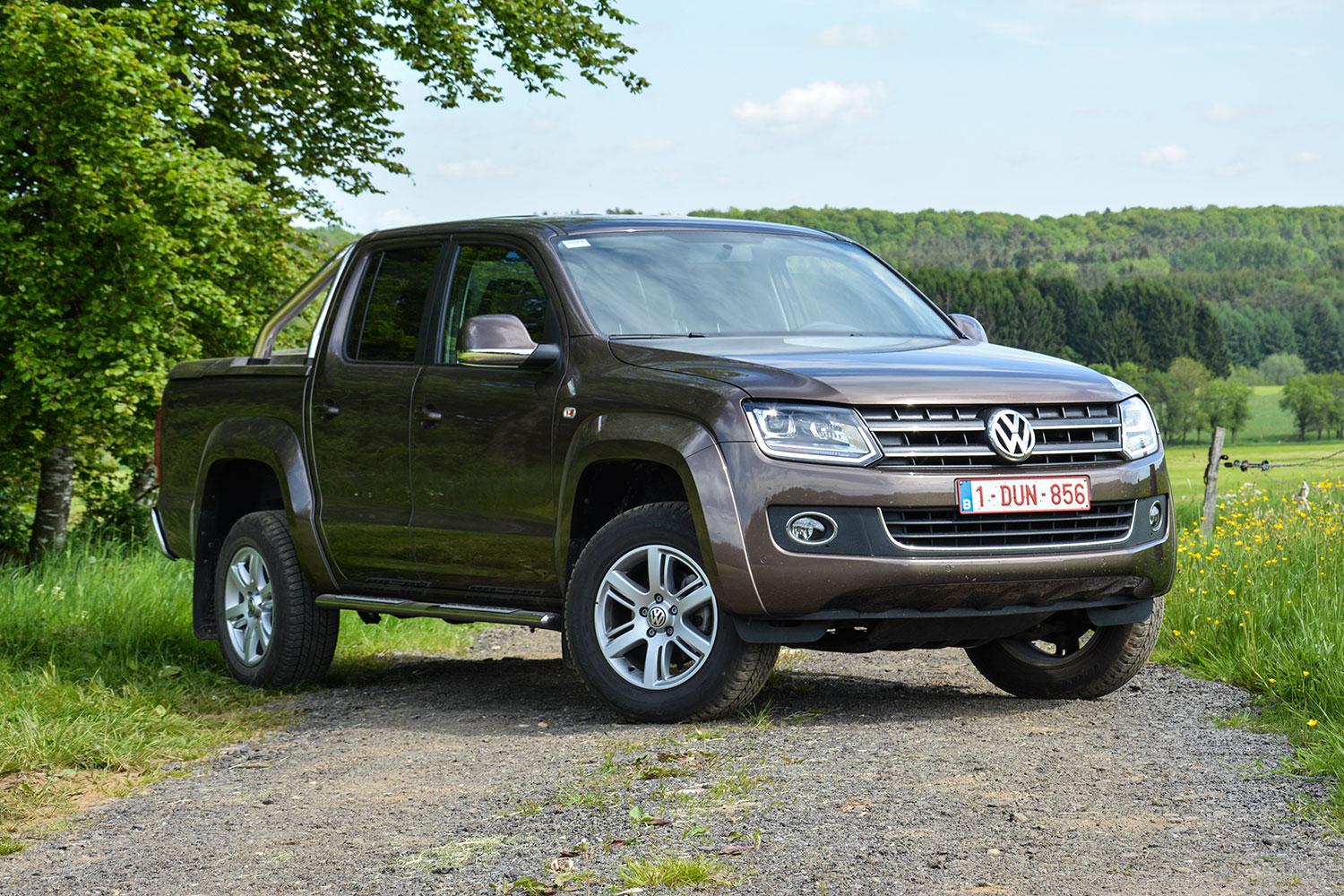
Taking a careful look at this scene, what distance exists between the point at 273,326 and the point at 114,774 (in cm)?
291

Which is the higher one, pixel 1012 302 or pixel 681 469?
pixel 1012 302

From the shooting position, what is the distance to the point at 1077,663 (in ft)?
21.8

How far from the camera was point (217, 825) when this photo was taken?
4.98m

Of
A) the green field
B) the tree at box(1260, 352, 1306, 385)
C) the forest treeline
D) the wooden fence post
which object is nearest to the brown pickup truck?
the wooden fence post

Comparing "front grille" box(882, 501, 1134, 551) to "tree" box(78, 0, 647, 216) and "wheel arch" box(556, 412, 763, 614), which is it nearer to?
"wheel arch" box(556, 412, 763, 614)

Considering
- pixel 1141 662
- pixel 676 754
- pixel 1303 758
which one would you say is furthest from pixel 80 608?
pixel 1303 758

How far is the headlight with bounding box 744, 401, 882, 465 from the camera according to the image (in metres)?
5.50

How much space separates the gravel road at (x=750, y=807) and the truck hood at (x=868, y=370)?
1160 millimetres

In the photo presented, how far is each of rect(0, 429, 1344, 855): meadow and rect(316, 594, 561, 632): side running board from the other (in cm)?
54

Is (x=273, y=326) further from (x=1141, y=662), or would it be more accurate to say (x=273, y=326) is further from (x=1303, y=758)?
(x=1303, y=758)

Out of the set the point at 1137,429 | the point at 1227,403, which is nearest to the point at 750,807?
the point at 1137,429

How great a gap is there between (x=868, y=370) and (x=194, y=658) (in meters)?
4.46

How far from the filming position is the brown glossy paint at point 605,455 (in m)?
5.52

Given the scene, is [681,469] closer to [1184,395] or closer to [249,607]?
[249,607]
